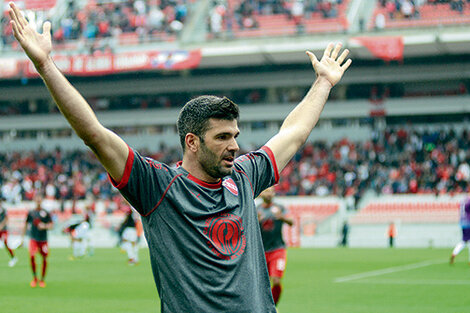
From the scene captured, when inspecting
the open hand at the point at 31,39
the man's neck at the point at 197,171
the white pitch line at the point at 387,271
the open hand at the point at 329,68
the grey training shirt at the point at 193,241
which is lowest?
the white pitch line at the point at 387,271

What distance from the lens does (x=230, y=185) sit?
3.75 m

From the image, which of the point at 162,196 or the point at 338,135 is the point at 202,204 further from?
the point at 338,135

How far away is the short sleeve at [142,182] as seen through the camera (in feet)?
11.1

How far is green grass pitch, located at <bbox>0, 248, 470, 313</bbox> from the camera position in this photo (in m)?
13.1

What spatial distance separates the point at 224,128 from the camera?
12.0 ft

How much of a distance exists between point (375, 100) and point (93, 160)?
56.7 ft

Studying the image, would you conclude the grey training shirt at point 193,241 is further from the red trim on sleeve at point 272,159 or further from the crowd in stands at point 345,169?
the crowd in stands at point 345,169

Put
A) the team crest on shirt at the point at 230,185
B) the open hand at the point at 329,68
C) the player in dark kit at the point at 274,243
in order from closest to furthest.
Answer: the team crest on shirt at the point at 230,185, the open hand at the point at 329,68, the player in dark kit at the point at 274,243

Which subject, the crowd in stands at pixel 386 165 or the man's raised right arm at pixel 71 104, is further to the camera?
the crowd in stands at pixel 386 165

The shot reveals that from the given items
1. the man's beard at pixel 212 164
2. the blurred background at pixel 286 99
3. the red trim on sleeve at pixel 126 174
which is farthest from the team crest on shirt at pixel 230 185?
the blurred background at pixel 286 99

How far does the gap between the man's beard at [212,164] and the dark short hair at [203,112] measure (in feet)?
0.29

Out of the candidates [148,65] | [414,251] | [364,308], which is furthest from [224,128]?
[148,65]

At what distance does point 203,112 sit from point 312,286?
13.3m

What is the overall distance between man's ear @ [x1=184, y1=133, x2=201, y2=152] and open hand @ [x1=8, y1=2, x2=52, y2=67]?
81 cm
